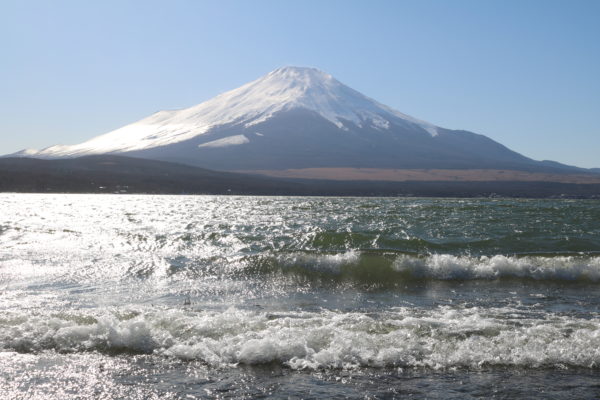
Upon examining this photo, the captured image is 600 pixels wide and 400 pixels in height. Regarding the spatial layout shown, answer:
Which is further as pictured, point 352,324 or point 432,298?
point 432,298

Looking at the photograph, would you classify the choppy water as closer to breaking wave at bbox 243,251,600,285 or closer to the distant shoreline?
breaking wave at bbox 243,251,600,285

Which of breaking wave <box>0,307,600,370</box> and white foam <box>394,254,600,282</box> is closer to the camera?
breaking wave <box>0,307,600,370</box>

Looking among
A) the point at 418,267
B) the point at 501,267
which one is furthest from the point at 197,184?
the point at 501,267

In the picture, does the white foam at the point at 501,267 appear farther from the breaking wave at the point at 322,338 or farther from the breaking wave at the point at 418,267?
the breaking wave at the point at 322,338

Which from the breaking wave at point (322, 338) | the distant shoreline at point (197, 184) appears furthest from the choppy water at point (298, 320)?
the distant shoreline at point (197, 184)

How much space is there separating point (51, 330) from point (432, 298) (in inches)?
333

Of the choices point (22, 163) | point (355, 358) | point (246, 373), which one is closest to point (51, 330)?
point (246, 373)

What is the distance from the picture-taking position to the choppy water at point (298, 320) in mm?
7324

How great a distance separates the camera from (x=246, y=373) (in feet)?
25.3

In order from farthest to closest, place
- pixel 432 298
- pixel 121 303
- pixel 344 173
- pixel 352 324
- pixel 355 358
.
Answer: pixel 344 173 → pixel 432 298 → pixel 121 303 → pixel 352 324 → pixel 355 358

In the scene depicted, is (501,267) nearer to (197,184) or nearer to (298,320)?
(298,320)

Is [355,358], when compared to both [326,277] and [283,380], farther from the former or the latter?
[326,277]

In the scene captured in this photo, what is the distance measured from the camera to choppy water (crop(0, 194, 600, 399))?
7.32m

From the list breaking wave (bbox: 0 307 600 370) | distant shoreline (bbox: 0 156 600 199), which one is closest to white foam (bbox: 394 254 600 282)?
breaking wave (bbox: 0 307 600 370)
